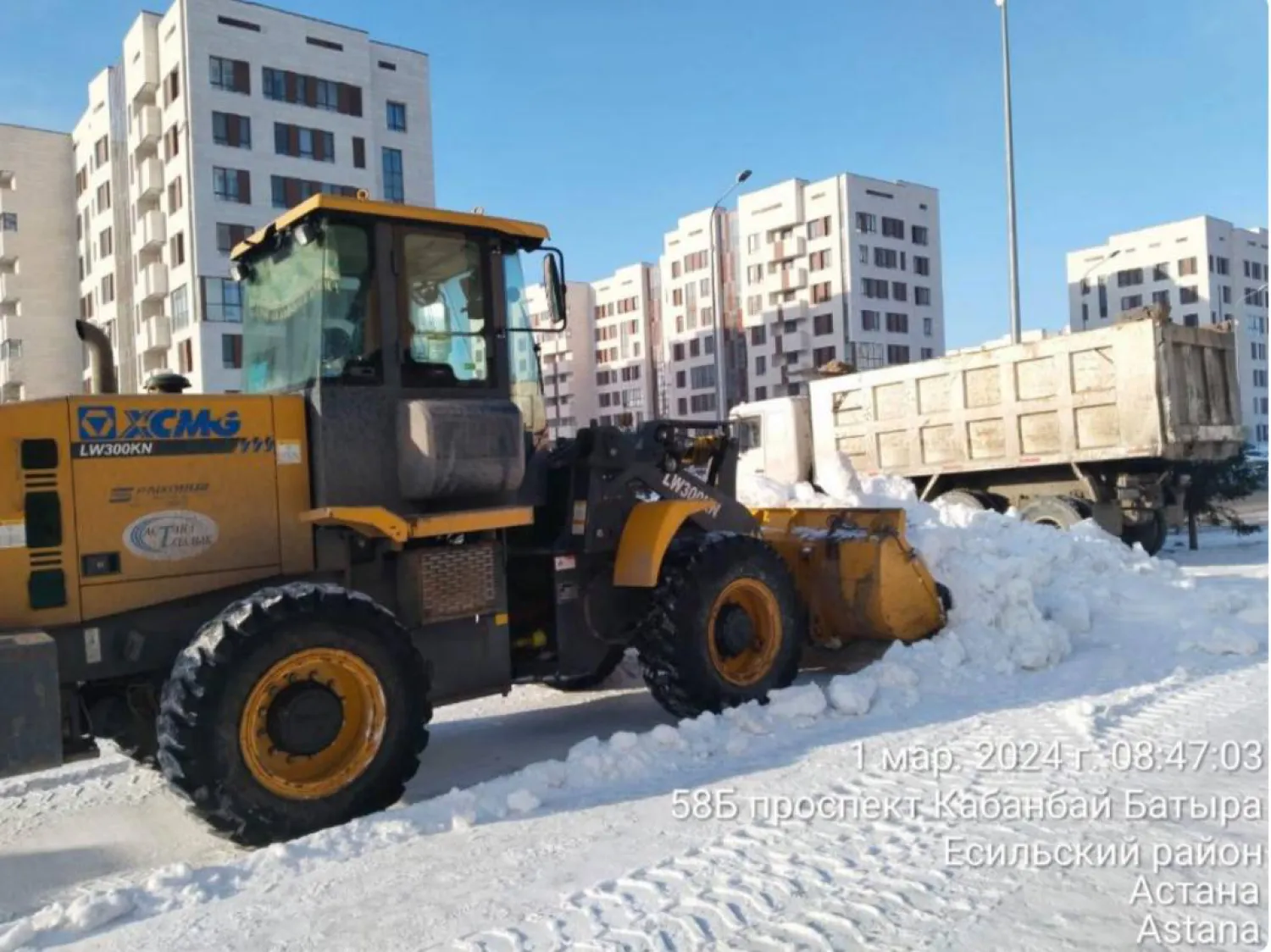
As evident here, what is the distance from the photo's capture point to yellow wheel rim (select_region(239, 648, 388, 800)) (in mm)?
4707

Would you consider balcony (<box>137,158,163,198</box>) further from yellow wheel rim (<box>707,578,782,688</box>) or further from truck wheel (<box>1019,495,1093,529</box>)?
yellow wheel rim (<box>707,578,782,688</box>)

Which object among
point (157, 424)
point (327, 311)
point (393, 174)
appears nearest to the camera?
point (157, 424)

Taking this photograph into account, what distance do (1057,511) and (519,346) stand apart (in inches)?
406

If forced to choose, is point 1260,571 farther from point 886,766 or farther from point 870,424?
point 886,766

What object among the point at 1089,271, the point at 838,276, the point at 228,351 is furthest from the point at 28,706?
the point at 1089,271

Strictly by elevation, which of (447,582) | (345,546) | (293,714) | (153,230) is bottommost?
(293,714)

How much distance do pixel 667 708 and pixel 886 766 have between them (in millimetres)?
1747

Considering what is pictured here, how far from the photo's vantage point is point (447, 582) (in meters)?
5.65

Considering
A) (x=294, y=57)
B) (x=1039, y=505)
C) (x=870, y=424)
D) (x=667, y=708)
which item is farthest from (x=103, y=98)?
(x=667, y=708)

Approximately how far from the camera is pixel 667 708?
21.7 feet

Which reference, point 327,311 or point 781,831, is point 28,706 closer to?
point 327,311

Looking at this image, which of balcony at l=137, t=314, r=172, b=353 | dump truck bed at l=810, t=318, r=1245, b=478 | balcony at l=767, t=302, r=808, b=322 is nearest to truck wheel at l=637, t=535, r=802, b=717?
dump truck bed at l=810, t=318, r=1245, b=478

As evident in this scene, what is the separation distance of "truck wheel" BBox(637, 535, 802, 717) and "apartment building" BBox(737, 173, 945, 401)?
2318 inches

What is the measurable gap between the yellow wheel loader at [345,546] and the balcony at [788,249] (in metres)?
63.7
